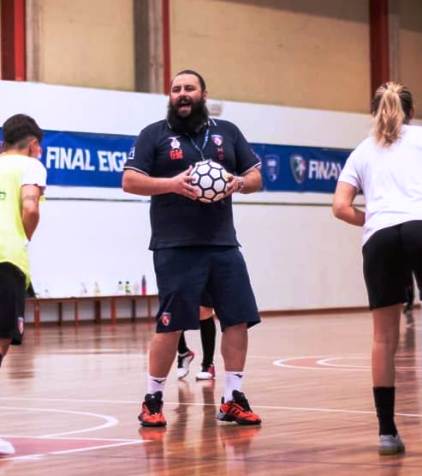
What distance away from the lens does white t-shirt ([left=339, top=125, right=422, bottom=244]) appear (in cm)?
635

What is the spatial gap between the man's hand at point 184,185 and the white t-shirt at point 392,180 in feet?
3.97

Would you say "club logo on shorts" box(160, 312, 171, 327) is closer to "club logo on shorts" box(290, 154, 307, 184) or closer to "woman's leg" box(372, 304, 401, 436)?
"woman's leg" box(372, 304, 401, 436)

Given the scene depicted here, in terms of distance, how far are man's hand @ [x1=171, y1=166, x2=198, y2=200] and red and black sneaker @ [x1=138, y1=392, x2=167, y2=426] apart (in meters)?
1.29

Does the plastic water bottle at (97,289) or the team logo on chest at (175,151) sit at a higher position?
the team logo on chest at (175,151)

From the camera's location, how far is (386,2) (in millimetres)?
30172

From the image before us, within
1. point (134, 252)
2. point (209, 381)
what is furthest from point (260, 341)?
point (134, 252)

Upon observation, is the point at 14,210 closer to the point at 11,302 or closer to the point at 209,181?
the point at 11,302

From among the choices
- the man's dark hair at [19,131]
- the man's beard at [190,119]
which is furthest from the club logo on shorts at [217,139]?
the man's dark hair at [19,131]

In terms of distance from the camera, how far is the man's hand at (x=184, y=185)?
291 inches

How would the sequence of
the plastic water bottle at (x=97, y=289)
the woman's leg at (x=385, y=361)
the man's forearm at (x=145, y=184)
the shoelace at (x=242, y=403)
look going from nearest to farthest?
the woman's leg at (x=385, y=361), the man's forearm at (x=145, y=184), the shoelace at (x=242, y=403), the plastic water bottle at (x=97, y=289)

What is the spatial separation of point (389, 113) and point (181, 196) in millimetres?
1728

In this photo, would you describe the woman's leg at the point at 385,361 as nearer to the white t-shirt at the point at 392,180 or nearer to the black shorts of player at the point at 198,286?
the white t-shirt at the point at 392,180

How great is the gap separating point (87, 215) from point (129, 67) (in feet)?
11.0

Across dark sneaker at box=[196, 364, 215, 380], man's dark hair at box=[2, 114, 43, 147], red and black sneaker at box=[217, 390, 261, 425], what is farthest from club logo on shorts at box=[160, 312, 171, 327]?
dark sneaker at box=[196, 364, 215, 380]
